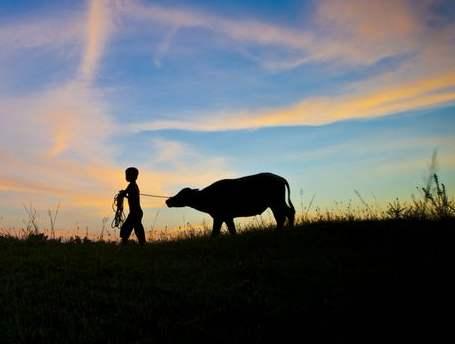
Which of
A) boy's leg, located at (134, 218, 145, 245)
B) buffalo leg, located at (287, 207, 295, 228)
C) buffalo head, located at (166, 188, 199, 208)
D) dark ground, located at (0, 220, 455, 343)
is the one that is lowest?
dark ground, located at (0, 220, 455, 343)

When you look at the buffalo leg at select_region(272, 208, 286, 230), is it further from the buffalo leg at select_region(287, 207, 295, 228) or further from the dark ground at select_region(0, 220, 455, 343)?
the dark ground at select_region(0, 220, 455, 343)

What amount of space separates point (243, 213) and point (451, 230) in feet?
22.7

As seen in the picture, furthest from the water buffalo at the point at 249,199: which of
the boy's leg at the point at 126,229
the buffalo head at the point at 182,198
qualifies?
the boy's leg at the point at 126,229

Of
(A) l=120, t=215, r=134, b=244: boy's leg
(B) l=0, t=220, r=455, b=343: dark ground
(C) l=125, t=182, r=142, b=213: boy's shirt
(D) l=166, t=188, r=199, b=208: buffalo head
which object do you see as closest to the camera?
(B) l=0, t=220, r=455, b=343: dark ground

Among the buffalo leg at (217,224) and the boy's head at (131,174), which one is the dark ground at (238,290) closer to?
the boy's head at (131,174)

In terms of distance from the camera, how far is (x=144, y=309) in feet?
26.9

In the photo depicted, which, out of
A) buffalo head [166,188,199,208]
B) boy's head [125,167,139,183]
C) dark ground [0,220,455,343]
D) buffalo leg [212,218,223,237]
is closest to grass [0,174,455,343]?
dark ground [0,220,455,343]

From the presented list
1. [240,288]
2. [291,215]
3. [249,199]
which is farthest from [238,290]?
[249,199]

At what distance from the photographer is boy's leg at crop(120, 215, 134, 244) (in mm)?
15742

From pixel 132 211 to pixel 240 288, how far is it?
275 inches

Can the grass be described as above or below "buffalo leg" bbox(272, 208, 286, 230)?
below

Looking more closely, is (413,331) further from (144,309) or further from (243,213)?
(243,213)

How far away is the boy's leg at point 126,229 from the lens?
15.7 meters

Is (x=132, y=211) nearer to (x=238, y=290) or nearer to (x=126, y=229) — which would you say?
(x=126, y=229)
